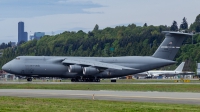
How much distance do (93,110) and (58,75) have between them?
A: 52931 millimetres

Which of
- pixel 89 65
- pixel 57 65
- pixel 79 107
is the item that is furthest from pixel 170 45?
pixel 79 107

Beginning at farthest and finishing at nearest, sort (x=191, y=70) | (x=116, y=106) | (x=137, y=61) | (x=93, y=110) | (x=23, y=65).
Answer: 1. (x=191, y=70)
2. (x=137, y=61)
3. (x=23, y=65)
4. (x=116, y=106)
5. (x=93, y=110)

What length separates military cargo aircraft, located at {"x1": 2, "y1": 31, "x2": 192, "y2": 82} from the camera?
78125 millimetres

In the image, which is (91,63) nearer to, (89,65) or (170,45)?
(89,65)

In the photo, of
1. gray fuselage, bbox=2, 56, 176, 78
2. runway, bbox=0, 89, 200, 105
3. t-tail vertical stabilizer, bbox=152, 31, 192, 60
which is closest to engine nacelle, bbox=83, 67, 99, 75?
gray fuselage, bbox=2, 56, 176, 78

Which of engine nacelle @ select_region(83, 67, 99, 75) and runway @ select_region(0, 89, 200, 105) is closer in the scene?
runway @ select_region(0, 89, 200, 105)

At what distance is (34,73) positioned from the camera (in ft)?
256

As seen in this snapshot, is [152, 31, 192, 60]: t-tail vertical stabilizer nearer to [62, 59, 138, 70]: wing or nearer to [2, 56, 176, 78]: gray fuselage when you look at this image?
[2, 56, 176, 78]: gray fuselage

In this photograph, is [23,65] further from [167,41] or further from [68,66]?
[167,41]

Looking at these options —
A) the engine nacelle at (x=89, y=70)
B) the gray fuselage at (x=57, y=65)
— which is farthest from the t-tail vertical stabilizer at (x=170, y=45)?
the engine nacelle at (x=89, y=70)

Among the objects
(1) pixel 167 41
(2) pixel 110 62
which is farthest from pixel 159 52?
(2) pixel 110 62

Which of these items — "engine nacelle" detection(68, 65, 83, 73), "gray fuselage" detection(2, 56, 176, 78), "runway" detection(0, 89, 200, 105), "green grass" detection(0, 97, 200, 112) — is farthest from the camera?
"engine nacelle" detection(68, 65, 83, 73)

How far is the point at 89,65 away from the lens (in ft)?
261

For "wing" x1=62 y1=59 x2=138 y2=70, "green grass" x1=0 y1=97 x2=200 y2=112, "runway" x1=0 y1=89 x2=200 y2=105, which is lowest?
"green grass" x1=0 y1=97 x2=200 y2=112
